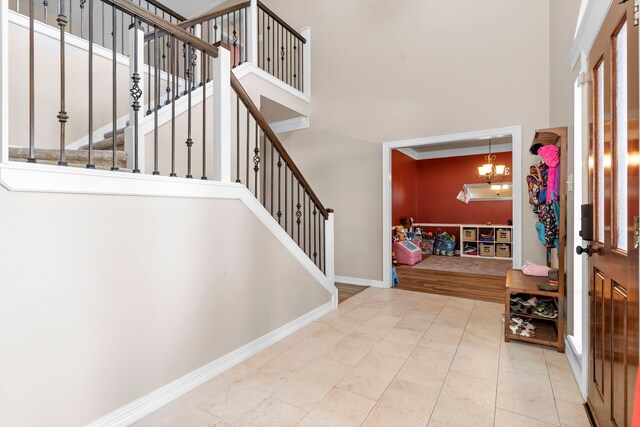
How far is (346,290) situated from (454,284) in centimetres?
168

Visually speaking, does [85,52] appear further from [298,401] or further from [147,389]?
[298,401]

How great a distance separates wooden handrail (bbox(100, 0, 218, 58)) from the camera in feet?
5.31

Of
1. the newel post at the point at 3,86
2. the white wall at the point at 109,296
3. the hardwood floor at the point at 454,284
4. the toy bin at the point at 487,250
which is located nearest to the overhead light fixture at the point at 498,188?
the toy bin at the point at 487,250

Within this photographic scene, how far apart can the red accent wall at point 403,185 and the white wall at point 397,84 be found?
1.59 meters

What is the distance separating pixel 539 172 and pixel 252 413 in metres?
2.95

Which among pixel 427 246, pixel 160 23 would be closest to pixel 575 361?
pixel 160 23

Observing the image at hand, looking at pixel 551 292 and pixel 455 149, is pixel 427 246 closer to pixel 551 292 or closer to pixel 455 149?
pixel 455 149

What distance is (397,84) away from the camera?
4.32 metres

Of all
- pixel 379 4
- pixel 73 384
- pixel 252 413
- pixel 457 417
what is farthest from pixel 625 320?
pixel 379 4

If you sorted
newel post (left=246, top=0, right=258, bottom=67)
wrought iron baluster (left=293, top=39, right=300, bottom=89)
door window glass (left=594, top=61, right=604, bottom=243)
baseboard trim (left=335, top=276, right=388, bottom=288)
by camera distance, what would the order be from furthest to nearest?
1. wrought iron baluster (left=293, top=39, right=300, bottom=89)
2. baseboard trim (left=335, top=276, right=388, bottom=288)
3. newel post (left=246, top=0, right=258, bottom=67)
4. door window glass (left=594, top=61, right=604, bottom=243)

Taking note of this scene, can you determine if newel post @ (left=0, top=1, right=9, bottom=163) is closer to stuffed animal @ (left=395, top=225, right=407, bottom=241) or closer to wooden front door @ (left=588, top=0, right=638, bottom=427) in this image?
wooden front door @ (left=588, top=0, right=638, bottom=427)

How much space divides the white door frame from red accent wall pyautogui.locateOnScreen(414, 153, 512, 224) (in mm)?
3992

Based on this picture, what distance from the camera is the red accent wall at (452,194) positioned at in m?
7.48

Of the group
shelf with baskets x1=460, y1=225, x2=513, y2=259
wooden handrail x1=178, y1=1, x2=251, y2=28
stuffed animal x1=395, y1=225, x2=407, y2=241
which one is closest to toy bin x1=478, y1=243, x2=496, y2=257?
shelf with baskets x1=460, y1=225, x2=513, y2=259
